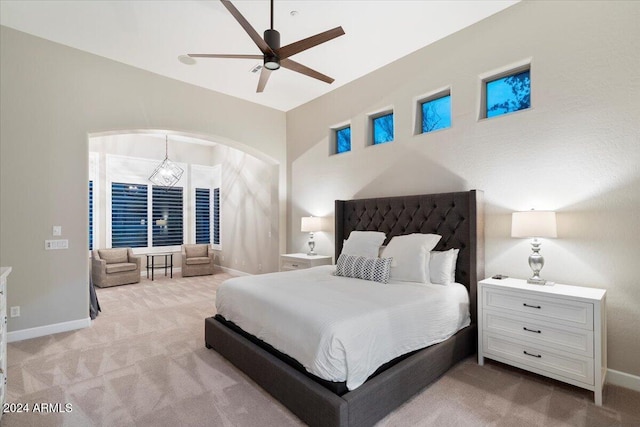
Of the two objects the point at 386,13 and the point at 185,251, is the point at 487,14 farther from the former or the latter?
the point at 185,251

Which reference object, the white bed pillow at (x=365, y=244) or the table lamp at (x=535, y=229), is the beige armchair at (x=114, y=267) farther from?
the table lamp at (x=535, y=229)

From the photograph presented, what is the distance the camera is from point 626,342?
2.56m

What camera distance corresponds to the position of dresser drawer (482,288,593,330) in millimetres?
2330

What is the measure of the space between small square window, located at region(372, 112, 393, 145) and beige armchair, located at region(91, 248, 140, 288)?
5.68 meters

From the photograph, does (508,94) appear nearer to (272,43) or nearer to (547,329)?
(547,329)

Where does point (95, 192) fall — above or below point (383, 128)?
below

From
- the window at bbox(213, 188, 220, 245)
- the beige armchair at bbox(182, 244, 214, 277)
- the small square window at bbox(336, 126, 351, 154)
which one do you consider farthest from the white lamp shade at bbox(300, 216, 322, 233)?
the window at bbox(213, 188, 220, 245)

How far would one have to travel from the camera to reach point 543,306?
2518 millimetres

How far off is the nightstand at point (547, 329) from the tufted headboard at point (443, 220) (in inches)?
14.4

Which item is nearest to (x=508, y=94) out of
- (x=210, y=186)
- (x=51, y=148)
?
(x=51, y=148)

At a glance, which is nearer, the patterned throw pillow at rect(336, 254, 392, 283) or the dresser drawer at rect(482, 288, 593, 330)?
the dresser drawer at rect(482, 288, 593, 330)

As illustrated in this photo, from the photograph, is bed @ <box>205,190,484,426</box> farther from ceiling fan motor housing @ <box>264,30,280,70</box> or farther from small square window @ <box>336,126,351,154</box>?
ceiling fan motor housing @ <box>264,30,280,70</box>

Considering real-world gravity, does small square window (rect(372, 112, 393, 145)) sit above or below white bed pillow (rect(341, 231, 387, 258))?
above

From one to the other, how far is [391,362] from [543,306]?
53.4 inches
